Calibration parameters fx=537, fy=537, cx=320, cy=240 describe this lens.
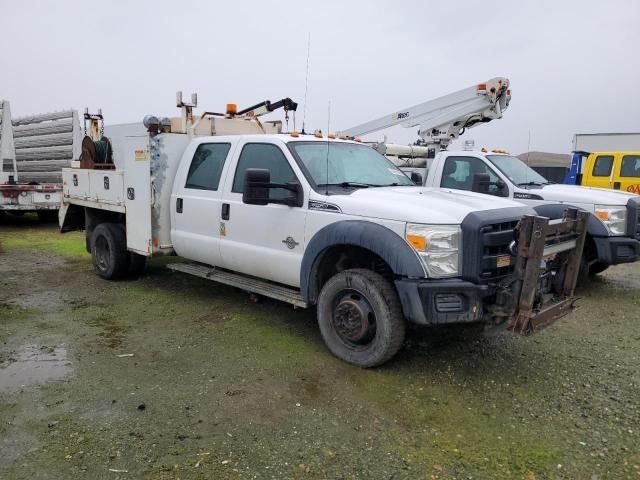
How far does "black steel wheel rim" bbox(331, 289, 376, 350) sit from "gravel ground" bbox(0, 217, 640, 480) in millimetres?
232

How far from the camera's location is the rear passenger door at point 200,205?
563 centimetres

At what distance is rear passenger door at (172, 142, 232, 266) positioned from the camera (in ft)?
18.5

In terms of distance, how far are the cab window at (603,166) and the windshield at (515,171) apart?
428cm

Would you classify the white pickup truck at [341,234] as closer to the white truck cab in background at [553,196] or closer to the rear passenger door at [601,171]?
the white truck cab in background at [553,196]

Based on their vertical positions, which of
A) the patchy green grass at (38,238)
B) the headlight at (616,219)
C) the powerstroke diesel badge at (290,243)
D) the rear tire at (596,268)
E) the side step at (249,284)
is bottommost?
the patchy green grass at (38,238)

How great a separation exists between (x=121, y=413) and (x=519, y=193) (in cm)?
579

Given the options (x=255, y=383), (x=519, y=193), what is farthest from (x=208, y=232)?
(x=519, y=193)

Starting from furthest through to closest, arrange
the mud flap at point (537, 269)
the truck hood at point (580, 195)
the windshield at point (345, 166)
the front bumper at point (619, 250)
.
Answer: the truck hood at point (580, 195) < the front bumper at point (619, 250) < the windshield at point (345, 166) < the mud flap at point (537, 269)

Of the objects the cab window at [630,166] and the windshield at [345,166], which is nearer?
the windshield at [345,166]

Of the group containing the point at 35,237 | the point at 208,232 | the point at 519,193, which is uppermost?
the point at 519,193

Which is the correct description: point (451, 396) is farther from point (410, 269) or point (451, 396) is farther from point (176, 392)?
point (176, 392)

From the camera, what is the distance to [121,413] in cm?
356

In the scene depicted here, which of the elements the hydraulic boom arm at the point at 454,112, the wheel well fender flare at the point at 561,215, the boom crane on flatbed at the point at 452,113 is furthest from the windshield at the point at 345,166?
the hydraulic boom arm at the point at 454,112

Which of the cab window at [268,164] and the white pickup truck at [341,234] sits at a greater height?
the cab window at [268,164]
